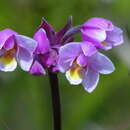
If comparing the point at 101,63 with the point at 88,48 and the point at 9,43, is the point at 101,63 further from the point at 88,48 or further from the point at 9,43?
the point at 9,43

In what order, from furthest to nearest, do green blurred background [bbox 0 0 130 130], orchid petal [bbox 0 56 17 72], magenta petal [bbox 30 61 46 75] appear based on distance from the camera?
1. green blurred background [bbox 0 0 130 130]
2. orchid petal [bbox 0 56 17 72]
3. magenta petal [bbox 30 61 46 75]

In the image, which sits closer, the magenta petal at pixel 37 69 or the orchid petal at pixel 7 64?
the magenta petal at pixel 37 69

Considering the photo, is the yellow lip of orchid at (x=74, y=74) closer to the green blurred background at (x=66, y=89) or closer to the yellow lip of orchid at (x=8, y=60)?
the yellow lip of orchid at (x=8, y=60)

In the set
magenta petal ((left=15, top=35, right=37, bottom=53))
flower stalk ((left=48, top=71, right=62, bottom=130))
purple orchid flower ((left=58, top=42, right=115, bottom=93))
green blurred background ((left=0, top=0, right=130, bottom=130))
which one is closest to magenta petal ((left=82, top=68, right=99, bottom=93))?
purple orchid flower ((left=58, top=42, right=115, bottom=93))

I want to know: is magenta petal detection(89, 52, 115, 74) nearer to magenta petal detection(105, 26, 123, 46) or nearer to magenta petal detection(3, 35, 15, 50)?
magenta petal detection(105, 26, 123, 46)

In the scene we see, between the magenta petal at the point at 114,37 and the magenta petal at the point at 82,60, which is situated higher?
the magenta petal at the point at 114,37

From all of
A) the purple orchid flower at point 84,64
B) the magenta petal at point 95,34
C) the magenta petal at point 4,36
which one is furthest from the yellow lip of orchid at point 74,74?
the magenta petal at point 4,36

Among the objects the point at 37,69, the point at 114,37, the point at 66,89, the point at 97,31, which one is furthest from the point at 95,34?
the point at 66,89

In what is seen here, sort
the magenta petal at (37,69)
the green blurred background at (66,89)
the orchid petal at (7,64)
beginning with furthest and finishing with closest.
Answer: the green blurred background at (66,89), the orchid petal at (7,64), the magenta petal at (37,69)
